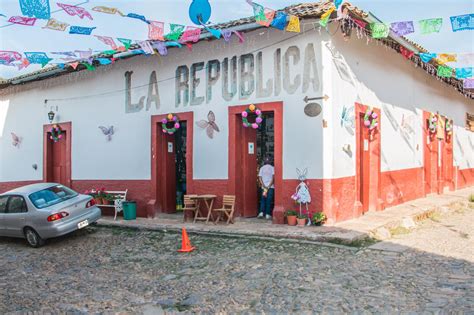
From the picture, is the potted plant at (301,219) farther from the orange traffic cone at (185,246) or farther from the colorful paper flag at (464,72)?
the colorful paper flag at (464,72)

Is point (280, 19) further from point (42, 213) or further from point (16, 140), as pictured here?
point (16, 140)

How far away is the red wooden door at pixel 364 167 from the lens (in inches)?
456

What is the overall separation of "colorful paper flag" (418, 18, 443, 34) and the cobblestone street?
4.23 meters

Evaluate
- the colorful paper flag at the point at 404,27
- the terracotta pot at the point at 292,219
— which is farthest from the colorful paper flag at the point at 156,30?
the terracotta pot at the point at 292,219

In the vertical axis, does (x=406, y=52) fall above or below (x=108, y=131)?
above

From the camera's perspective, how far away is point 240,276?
21.9 ft

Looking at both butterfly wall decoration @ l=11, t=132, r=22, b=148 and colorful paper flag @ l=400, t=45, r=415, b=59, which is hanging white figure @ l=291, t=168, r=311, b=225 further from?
butterfly wall decoration @ l=11, t=132, r=22, b=148

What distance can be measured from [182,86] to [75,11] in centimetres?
417

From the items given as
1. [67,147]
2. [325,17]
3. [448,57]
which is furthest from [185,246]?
[448,57]

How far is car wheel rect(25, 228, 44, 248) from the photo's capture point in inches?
386

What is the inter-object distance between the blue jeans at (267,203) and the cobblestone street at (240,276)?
6.96 ft

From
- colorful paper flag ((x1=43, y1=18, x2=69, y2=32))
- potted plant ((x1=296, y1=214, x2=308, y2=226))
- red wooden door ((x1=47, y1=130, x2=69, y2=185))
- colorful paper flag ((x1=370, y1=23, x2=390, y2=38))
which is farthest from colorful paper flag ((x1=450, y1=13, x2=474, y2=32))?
red wooden door ((x1=47, y1=130, x2=69, y2=185))

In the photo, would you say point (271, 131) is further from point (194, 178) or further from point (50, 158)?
point (50, 158)

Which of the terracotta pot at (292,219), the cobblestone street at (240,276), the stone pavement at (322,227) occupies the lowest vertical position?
the cobblestone street at (240,276)
